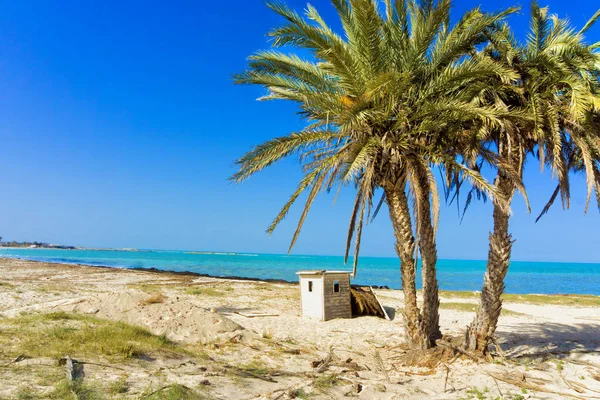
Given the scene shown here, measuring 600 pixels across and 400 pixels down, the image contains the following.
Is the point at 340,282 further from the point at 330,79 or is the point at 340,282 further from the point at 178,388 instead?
the point at 178,388

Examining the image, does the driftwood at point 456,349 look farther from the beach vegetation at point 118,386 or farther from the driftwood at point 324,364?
the beach vegetation at point 118,386

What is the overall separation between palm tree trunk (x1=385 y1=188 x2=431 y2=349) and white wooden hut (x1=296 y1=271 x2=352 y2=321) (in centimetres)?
596

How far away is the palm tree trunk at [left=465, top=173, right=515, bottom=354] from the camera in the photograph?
988cm

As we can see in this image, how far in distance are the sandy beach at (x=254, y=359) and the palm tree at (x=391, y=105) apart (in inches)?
71.0

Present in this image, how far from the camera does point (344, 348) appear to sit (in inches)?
458

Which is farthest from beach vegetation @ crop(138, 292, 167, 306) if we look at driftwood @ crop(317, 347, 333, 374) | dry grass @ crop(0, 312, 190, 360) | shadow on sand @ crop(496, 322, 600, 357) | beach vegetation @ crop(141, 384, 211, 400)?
shadow on sand @ crop(496, 322, 600, 357)

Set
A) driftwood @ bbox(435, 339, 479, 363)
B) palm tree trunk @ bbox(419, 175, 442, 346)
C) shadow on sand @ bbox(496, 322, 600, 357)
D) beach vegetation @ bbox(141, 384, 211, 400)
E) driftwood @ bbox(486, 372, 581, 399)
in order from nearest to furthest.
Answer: beach vegetation @ bbox(141, 384, 211, 400) → driftwood @ bbox(486, 372, 581, 399) → driftwood @ bbox(435, 339, 479, 363) → palm tree trunk @ bbox(419, 175, 442, 346) → shadow on sand @ bbox(496, 322, 600, 357)

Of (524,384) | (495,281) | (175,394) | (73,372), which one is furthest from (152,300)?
(524,384)

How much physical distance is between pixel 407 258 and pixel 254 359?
4.33 metres

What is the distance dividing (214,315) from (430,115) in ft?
26.9

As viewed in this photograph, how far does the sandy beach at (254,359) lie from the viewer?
7016mm

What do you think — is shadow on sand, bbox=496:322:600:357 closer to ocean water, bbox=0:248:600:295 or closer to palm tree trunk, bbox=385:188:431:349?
palm tree trunk, bbox=385:188:431:349

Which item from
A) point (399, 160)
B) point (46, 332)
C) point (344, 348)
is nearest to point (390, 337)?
point (344, 348)

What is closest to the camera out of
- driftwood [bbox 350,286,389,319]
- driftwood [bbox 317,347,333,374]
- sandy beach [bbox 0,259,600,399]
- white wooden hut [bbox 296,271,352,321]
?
sandy beach [bbox 0,259,600,399]
